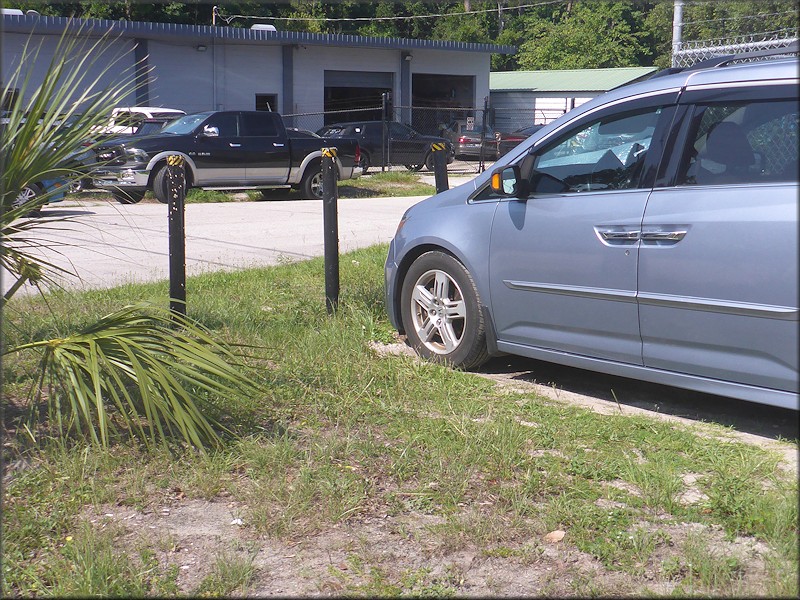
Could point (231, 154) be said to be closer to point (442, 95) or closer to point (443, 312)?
point (443, 312)

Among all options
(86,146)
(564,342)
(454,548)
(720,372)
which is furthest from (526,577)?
(86,146)

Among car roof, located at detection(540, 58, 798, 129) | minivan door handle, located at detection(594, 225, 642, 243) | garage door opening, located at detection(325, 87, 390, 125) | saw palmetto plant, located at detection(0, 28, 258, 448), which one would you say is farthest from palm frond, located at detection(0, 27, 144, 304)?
garage door opening, located at detection(325, 87, 390, 125)

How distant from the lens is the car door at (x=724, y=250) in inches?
165

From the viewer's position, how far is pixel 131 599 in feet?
10.7

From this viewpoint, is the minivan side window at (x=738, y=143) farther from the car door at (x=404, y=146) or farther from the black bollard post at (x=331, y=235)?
the car door at (x=404, y=146)

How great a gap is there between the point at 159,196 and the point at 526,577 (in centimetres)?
1596

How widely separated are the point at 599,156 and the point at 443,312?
1506mm

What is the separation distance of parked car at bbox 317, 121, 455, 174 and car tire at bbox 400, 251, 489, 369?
21.5 metres

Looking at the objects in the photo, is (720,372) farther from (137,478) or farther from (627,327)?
(137,478)

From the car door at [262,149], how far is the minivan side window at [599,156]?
14.6 meters

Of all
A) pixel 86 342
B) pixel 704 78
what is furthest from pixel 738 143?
pixel 86 342

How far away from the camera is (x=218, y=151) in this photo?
19.3 m

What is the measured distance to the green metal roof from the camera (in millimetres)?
45531

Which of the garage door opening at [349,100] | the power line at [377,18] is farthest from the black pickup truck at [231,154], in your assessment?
the power line at [377,18]
